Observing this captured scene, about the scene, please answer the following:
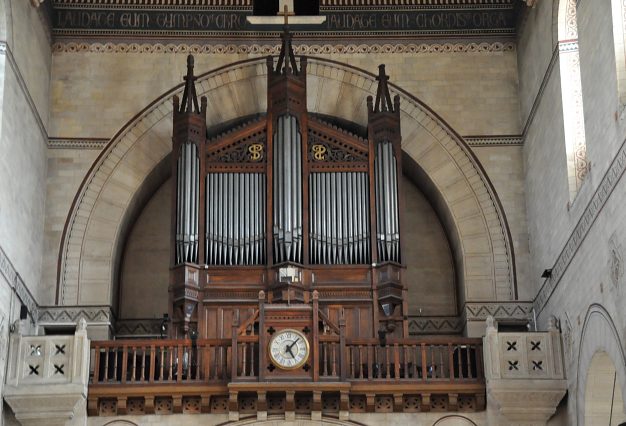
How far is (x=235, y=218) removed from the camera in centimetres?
2005

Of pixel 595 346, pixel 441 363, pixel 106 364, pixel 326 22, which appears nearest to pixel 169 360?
pixel 106 364

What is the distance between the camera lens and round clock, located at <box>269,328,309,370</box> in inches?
720

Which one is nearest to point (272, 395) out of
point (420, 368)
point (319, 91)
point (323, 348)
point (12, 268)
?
point (323, 348)

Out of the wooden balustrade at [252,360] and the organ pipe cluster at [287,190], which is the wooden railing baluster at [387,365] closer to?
the wooden balustrade at [252,360]

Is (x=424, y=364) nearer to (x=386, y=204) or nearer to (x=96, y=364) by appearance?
(x=386, y=204)

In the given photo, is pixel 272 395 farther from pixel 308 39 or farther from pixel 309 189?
pixel 308 39

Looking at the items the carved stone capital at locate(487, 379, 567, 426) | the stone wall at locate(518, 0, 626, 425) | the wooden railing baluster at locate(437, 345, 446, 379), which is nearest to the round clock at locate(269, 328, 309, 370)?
the wooden railing baluster at locate(437, 345, 446, 379)

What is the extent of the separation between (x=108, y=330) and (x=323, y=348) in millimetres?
3707

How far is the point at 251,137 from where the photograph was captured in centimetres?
2072

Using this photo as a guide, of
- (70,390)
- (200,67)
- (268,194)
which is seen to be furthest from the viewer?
(200,67)

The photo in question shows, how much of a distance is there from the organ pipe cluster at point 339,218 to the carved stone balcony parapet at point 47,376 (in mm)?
3765

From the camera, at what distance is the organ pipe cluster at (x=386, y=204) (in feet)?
65.2

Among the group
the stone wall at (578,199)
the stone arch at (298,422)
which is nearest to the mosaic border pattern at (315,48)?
the stone wall at (578,199)

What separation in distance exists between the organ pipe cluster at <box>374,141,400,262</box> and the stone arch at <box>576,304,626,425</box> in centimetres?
351
